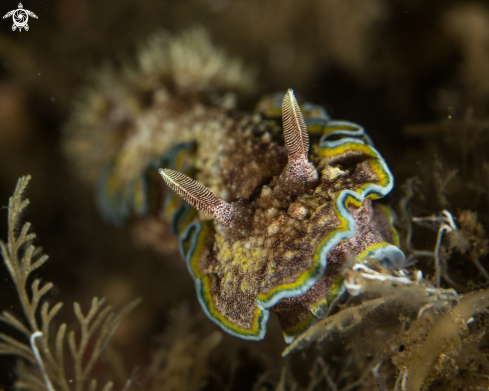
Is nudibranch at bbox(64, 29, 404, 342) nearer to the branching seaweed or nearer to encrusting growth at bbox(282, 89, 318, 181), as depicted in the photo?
encrusting growth at bbox(282, 89, 318, 181)

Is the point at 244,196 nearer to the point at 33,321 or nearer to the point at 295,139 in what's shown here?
the point at 295,139

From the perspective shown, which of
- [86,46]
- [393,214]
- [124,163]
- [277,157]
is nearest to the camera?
[393,214]

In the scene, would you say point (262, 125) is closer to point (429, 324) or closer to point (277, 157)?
point (277, 157)

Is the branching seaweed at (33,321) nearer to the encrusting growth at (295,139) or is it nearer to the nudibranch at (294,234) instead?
Answer: the nudibranch at (294,234)

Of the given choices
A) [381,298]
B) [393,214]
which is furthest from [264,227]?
[393,214]
